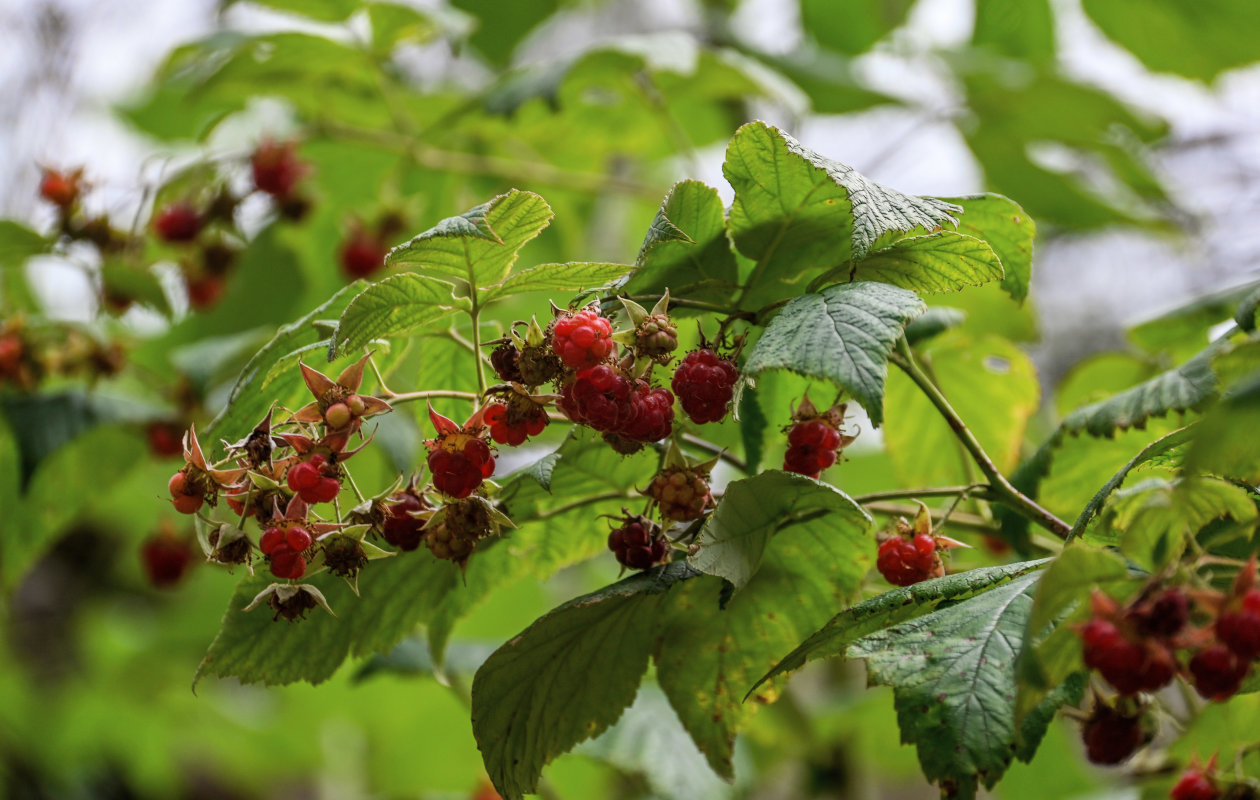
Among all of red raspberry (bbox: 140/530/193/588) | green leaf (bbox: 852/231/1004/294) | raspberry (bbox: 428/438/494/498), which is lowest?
red raspberry (bbox: 140/530/193/588)

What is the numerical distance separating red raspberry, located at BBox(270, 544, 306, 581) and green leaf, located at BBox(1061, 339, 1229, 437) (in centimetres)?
56

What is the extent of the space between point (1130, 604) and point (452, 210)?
4.52 feet

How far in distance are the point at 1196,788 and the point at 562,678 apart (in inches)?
17.8

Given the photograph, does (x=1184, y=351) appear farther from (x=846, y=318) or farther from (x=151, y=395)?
(x=151, y=395)

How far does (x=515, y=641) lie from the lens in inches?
24.0

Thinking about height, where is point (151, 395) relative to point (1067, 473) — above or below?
below

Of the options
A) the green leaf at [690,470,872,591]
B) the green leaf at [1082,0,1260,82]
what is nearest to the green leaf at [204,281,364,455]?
Answer: the green leaf at [690,470,872,591]

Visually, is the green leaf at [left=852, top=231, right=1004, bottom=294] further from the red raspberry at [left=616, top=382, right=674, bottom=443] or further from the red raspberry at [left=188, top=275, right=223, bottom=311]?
the red raspberry at [left=188, top=275, right=223, bottom=311]

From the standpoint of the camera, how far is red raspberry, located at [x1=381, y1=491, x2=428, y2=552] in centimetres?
60

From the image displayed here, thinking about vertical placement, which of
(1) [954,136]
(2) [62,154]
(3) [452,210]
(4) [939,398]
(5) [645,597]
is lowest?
(2) [62,154]

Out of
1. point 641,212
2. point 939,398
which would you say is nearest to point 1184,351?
point 939,398

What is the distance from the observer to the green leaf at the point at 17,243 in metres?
1.08

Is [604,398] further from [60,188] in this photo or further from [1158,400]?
[60,188]

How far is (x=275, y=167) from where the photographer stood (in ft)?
4.63
